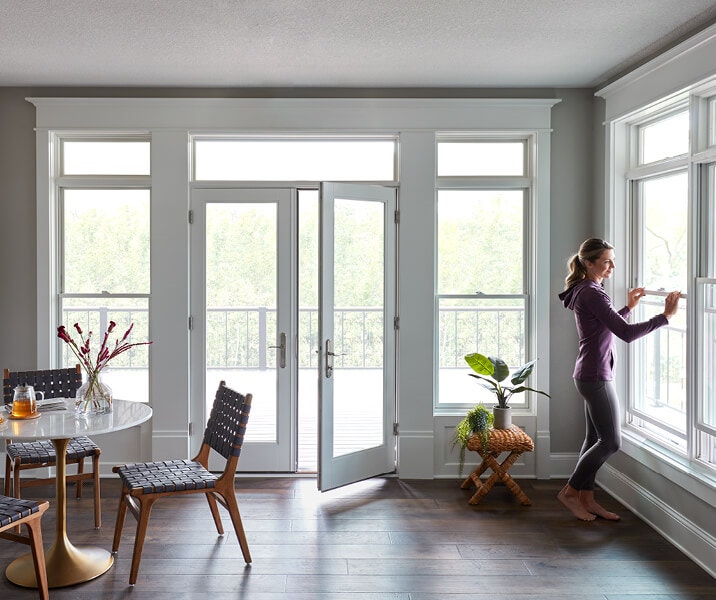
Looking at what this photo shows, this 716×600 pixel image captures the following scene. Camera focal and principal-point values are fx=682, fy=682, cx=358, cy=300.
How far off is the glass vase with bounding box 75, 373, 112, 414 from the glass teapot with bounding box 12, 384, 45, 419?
0.69 feet

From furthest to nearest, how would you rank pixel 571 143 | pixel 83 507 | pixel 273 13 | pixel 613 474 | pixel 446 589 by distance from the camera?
pixel 571 143, pixel 613 474, pixel 83 507, pixel 273 13, pixel 446 589

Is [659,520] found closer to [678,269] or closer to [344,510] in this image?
[678,269]

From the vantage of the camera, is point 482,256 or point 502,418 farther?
point 482,256

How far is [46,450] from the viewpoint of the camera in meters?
3.80

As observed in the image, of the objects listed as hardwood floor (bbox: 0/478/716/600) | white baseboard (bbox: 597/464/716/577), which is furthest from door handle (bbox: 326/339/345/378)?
white baseboard (bbox: 597/464/716/577)

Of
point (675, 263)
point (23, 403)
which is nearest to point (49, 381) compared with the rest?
point (23, 403)

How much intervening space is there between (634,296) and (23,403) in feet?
11.0

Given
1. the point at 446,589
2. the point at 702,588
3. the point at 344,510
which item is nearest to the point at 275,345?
the point at 344,510

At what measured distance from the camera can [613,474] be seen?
4477 millimetres

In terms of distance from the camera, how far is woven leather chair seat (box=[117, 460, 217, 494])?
313 centimetres

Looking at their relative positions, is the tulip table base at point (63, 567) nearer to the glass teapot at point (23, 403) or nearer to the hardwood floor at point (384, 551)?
the hardwood floor at point (384, 551)

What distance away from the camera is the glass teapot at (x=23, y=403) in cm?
324

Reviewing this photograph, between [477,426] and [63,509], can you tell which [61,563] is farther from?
[477,426]

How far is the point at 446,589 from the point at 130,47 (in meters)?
3.32
